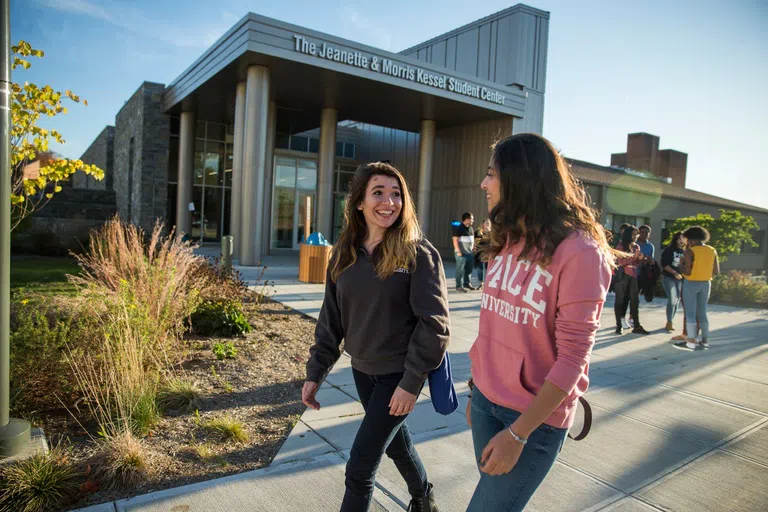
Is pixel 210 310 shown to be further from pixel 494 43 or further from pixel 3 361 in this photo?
pixel 494 43

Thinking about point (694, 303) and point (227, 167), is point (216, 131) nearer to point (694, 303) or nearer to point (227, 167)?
point (227, 167)

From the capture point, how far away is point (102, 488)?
2994 mm

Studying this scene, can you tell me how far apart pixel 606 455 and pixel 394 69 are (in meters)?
15.4

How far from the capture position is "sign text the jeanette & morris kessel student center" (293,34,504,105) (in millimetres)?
15491

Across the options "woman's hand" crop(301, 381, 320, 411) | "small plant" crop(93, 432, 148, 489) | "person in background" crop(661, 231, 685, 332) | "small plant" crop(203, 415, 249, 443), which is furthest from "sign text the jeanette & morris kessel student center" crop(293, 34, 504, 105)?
"woman's hand" crop(301, 381, 320, 411)

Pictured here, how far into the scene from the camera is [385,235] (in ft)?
8.12

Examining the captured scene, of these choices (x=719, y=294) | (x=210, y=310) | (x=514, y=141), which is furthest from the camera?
(x=719, y=294)

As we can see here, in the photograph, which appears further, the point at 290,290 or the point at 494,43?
the point at 494,43

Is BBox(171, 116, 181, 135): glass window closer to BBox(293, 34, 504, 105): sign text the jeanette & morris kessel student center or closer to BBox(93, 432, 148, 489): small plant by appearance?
BBox(293, 34, 504, 105): sign text the jeanette & morris kessel student center

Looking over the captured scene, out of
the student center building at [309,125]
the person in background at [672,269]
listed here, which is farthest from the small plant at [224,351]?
the student center building at [309,125]

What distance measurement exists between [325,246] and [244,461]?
948 centimetres

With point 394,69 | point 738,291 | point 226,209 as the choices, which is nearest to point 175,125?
point 226,209

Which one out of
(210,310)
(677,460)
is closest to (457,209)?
(210,310)

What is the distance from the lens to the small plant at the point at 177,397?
4.25 m
